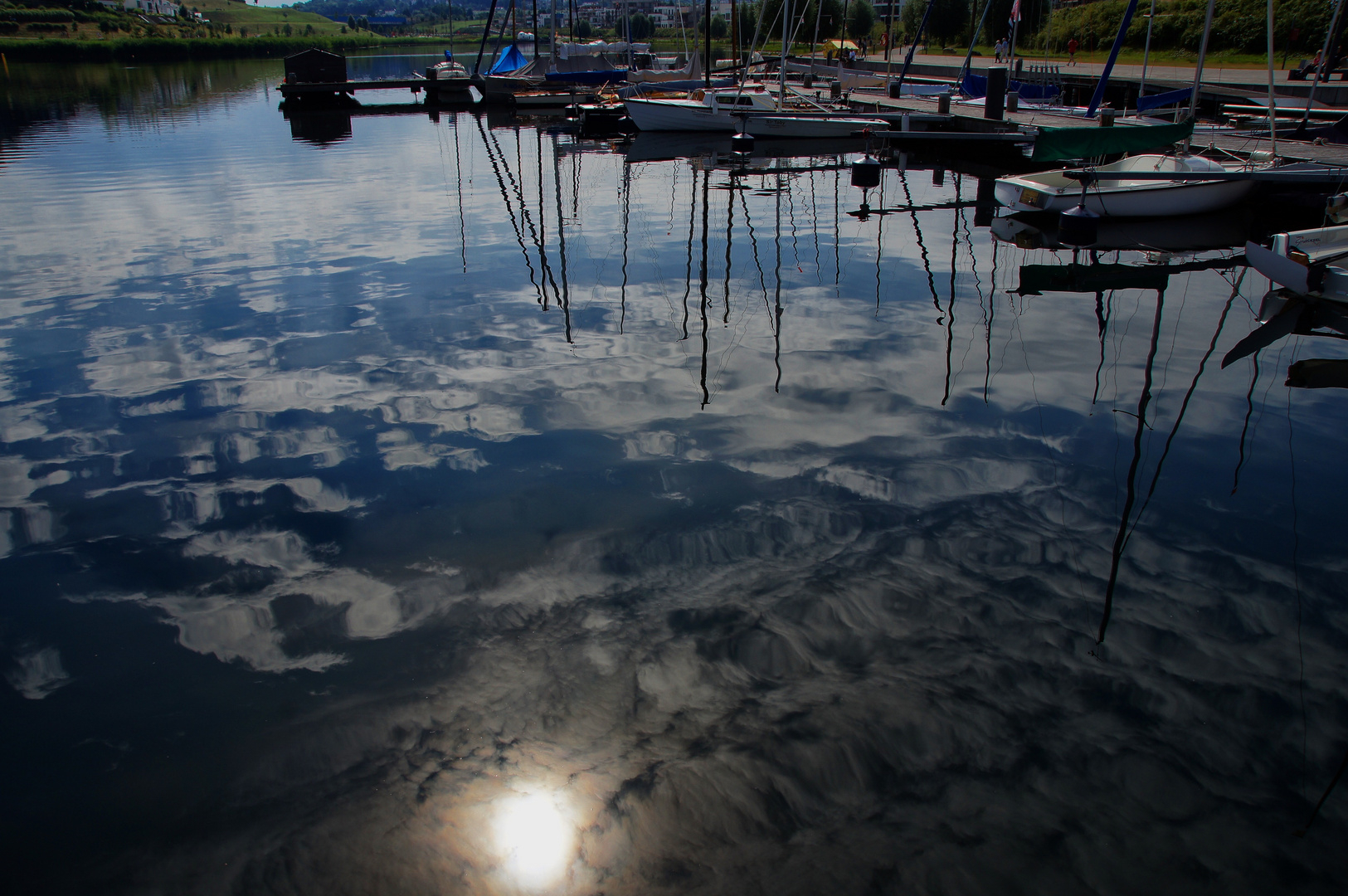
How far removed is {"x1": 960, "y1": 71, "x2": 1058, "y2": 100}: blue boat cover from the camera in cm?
3416

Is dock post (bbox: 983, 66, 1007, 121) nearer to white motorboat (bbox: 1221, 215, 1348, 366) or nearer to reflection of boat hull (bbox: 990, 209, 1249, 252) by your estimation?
reflection of boat hull (bbox: 990, 209, 1249, 252)

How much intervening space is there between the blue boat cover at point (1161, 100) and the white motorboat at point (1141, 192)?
822 cm

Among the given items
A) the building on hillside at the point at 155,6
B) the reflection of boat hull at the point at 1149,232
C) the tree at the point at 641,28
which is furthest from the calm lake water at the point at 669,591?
the building on hillside at the point at 155,6

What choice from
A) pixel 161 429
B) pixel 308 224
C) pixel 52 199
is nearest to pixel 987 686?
pixel 161 429

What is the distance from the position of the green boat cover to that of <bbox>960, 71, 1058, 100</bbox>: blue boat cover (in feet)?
59.7


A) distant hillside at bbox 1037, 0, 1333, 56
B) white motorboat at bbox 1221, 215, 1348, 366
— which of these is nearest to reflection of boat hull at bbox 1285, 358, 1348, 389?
white motorboat at bbox 1221, 215, 1348, 366

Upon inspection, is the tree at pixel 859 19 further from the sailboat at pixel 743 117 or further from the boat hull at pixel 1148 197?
the boat hull at pixel 1148 197

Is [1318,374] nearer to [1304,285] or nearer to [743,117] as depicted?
[1304,285]

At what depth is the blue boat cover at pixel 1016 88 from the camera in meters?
34.2

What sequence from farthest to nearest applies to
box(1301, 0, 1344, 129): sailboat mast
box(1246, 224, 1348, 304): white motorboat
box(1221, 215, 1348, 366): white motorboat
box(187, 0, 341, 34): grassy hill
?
1. box(187, 0, 341, 34): grassy hill
2. box(1301, 0, 1344, 129): sailboat mast
3. box(1246, 224, 1348, 304): white motorboat
4. box(1221, 215, 1348, 366): white motorboat

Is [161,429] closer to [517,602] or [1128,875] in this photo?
[517,602]

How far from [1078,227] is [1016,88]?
22.1 meters

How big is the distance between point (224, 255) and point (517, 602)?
1281cm

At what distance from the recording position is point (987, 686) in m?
5.11
